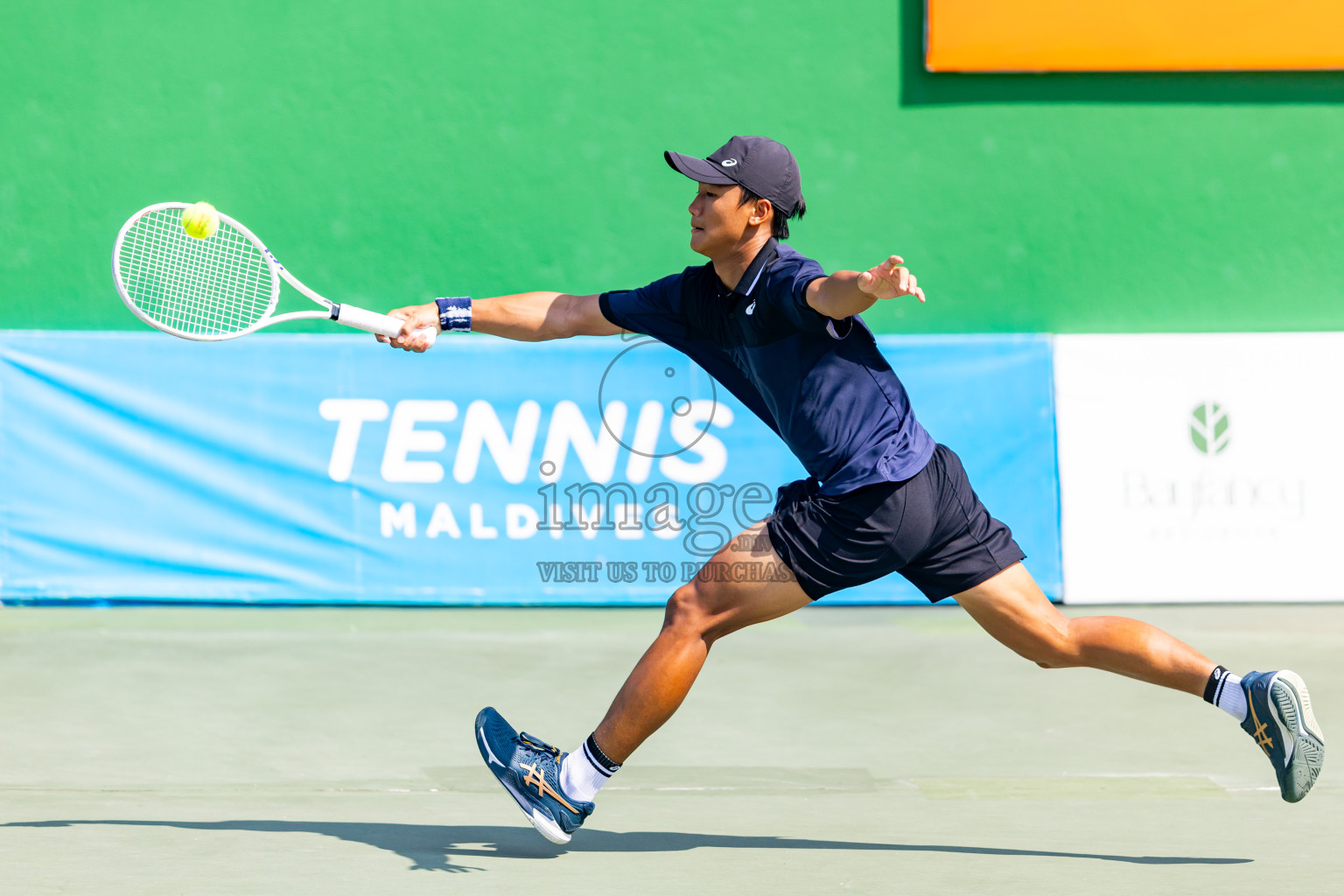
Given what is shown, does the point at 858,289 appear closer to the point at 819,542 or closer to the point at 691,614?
the point at 819,542

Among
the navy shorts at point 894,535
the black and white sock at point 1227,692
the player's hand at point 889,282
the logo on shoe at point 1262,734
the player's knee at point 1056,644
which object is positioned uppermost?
the player's hand at point 889,282

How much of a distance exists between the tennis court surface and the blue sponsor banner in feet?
1.24

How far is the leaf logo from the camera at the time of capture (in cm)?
770

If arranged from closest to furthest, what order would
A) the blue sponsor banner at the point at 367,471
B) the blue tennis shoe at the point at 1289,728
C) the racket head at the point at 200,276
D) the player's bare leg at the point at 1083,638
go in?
the blue tennis shoe at the point at 1289,728
the player's bare leg at the point at 1083,638
the racket head at the point at 200,276
the blue sponsor banner at the point at 367,471

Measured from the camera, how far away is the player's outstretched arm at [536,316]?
4070mm

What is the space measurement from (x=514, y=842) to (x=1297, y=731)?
2026 mm

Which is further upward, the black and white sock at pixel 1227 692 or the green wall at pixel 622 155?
the green wall at pixel 622 155

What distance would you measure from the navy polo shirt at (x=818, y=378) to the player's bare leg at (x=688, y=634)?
0.92 feet

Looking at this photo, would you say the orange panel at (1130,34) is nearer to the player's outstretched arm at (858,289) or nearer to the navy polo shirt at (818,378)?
the navy polo shirt at (818,378)

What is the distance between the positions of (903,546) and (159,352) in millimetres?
5204


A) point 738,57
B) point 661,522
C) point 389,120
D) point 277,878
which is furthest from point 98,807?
point 738,57

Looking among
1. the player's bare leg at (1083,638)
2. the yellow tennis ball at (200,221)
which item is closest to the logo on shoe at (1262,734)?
the player's bare leg at (1083,638)

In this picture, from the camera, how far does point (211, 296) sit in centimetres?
529

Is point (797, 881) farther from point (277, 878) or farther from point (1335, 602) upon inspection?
point (1335, 602)
